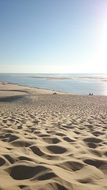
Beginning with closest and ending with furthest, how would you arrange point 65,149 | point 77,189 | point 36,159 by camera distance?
point 77,189, point 36,159, point 65,149

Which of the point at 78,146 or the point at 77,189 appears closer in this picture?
the point at 77,189

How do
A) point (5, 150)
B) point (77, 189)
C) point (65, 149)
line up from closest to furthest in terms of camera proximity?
point (77, 189), point (5, 150), point (65, 149)

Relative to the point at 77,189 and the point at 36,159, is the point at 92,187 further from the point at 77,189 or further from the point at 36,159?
the point at 36,159

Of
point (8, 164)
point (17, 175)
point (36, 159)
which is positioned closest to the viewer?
point (17, 175)

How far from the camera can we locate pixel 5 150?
4012 millimetres

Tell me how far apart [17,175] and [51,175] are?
385 mm

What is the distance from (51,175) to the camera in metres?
2.96

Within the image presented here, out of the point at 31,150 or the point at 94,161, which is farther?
the point at 31,150

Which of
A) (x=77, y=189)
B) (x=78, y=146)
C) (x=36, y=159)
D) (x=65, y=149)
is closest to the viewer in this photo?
(x=77, y=189)

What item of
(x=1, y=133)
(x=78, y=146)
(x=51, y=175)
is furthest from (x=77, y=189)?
(x=1, y=133)

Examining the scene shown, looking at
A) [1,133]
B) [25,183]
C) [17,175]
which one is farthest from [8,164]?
[1,133]

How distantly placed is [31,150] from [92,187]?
162cm

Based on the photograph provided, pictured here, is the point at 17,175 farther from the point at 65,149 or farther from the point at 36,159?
the point at 65,149

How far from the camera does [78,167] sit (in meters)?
3.38
